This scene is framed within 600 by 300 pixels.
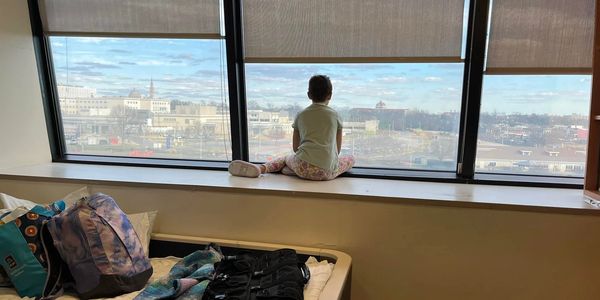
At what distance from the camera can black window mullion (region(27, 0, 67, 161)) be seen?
7.32 feet

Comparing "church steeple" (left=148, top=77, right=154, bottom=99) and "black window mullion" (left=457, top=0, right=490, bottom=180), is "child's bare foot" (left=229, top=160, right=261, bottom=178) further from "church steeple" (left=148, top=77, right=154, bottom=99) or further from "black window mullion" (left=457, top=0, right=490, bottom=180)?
A: "black window mullion" (left=457, top=0, right=490, bottom=180)

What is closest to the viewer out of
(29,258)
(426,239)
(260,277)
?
(260,277)

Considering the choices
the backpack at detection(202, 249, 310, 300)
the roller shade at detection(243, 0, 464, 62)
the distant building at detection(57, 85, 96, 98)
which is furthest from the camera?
the distant building at detection(57, 85, 96, 98)

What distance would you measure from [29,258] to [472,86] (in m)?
2.04

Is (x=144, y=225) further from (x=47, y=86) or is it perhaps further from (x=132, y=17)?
(x=47, y=86)

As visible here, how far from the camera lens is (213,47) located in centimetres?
208

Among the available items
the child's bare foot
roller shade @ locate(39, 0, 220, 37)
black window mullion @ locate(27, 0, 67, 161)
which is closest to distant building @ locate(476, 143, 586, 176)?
the child's bare foot

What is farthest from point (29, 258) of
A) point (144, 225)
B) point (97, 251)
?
point (144, 225)

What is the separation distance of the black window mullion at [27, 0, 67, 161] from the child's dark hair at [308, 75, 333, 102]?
164 cm

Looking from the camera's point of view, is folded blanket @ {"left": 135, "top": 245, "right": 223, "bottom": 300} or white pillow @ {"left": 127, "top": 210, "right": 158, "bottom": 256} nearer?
folded blanket @ {"left": 135, "top": 245, "right": 223, "bottom": 300}

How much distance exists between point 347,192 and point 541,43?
1106 mm

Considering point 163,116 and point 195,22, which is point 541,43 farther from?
point 163,116

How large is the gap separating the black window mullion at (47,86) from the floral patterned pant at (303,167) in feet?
4.65

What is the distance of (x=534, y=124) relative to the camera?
6.11ft
